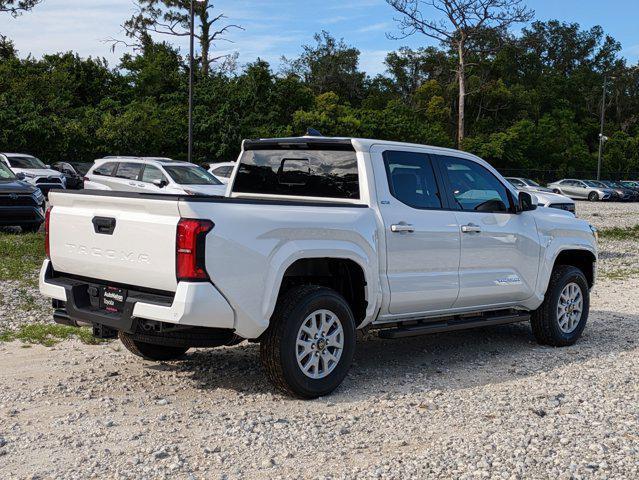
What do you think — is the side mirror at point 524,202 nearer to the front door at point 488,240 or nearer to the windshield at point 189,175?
the front door at point 488,240

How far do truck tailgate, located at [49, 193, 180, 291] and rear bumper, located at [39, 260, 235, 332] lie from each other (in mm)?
106

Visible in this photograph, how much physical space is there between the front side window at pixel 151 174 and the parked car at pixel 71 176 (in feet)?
40.7

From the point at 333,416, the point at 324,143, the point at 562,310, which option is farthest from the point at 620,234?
the point at 333,416

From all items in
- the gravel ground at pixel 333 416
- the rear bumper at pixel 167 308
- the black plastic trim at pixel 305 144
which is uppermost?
the black plastic trim at pixel 305 144

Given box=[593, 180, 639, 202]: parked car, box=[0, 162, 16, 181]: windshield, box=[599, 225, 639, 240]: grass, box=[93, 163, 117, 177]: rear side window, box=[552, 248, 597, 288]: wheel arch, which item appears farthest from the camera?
box=[593, 180, 639, 202]: parked car

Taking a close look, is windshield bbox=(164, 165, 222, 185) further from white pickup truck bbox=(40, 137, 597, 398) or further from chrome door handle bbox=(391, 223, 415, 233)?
chrome door handle bbox=(391, 223, 415, 233)

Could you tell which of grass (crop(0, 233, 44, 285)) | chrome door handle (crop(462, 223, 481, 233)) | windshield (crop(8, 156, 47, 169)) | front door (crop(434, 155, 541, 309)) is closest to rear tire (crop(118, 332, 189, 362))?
front door (crop(434, 155, 541, 309))

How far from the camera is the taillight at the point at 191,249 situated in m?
5.15

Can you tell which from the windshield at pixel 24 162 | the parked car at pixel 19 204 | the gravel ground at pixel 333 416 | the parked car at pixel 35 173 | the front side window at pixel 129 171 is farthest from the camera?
the windshield at pixel 24 162

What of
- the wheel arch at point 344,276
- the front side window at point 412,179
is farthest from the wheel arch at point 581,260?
the wheel arch at point 344,276

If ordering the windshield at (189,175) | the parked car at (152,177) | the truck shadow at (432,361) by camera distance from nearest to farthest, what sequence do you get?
the truck shadow at (432,361)
the parked car at (152,177)
the windshield at (189,175)

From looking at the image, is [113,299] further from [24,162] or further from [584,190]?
[584,190]

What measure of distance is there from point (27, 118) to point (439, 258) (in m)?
34.9

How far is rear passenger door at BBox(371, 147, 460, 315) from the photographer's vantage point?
253 inches
